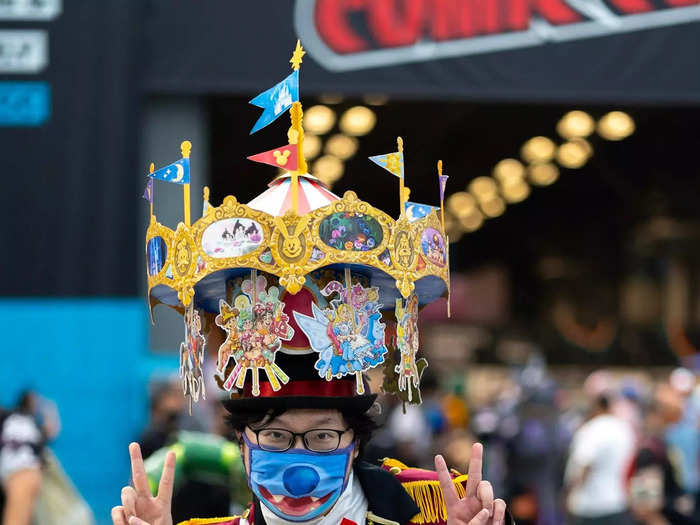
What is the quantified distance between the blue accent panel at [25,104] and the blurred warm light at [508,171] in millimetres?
11024

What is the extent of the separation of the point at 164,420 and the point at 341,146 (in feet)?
34.8

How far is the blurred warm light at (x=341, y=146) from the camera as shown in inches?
752

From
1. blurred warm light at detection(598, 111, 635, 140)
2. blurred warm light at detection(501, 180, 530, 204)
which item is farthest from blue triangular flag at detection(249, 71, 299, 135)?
blurred warm light at detection(501, 180, 530, 204)

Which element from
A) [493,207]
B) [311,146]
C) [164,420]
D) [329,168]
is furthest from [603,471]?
[493,207]

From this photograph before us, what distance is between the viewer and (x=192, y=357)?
4.73 meters

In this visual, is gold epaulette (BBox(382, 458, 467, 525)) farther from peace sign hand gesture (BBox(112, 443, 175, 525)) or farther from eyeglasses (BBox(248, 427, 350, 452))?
peace sign hand gesture (BBox(112, 443, 175, 525))

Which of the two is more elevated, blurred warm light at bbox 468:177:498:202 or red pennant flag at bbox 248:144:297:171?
blurred warm light at bbox 468:177:498:202

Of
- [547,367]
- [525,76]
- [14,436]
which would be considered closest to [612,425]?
[525,76]

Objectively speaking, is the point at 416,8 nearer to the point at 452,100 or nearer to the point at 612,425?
the point at 452,100

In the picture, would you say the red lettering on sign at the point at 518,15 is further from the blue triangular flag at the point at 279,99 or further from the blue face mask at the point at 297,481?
the blue face mask at the point at 297,481

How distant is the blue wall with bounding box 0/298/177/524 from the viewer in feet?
42.2

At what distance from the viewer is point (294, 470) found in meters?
4.39

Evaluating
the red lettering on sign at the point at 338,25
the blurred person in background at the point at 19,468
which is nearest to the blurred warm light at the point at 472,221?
the red lettering on sign at the point at 338,25

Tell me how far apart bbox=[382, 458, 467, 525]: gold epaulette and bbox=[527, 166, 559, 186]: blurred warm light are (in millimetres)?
17951
